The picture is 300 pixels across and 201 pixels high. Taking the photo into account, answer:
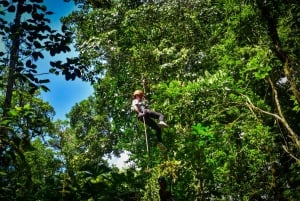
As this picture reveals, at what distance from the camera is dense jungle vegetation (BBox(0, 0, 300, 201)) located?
165 inches

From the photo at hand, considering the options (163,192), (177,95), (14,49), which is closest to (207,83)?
(177,95)

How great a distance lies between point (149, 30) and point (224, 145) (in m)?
6.74

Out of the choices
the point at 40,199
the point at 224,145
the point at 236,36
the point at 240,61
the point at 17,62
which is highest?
the point at 236,36

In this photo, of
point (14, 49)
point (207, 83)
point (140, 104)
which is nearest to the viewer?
point (14, 49)

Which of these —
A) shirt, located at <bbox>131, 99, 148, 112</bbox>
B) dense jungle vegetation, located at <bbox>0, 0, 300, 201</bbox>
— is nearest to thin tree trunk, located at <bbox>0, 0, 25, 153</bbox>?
dense jungle vegetation, located at <bbox>0, 0, 300, 201</bbox>

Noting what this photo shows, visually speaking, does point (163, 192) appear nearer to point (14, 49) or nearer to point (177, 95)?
point (14, 49)

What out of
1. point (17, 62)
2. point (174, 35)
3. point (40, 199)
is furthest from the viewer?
point (174, 35)

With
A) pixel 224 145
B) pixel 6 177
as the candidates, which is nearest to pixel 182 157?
pixel 224 145

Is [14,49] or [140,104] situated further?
[140,104]

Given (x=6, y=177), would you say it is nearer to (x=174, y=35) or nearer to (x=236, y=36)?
(x=236, y=36)

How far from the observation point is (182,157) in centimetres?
1079

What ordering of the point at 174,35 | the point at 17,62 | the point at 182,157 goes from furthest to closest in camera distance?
the point at 174,35 → the point at 182,157 → the point at 17,62

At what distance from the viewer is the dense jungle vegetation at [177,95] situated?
4203 mm

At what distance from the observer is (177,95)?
10.9 meters
